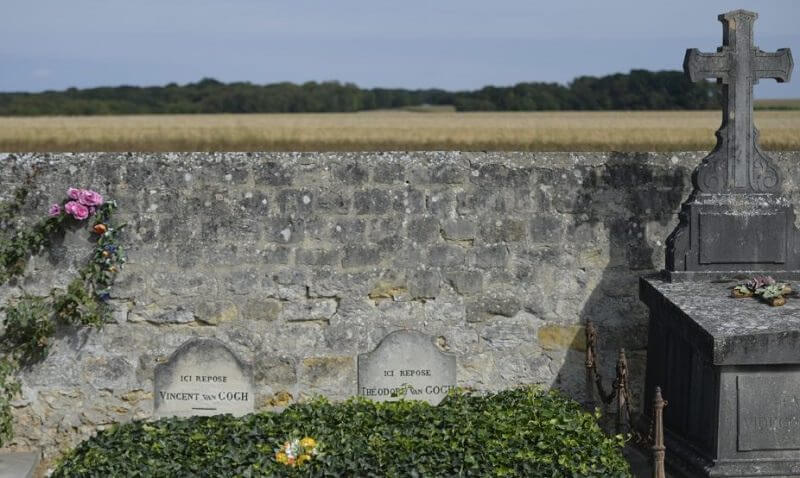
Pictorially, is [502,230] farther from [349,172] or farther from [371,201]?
[349,172]

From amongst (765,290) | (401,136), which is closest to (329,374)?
(765,290)

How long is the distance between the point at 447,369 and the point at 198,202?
2378 millimetres

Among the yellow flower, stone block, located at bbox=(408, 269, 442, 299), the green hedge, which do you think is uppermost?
stone block, located at bbox=(408, 269, 442, 299)

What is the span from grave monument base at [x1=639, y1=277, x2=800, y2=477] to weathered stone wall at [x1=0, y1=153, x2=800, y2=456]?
5.00ft

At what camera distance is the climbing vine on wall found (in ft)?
28.8

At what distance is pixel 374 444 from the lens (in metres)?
7.41

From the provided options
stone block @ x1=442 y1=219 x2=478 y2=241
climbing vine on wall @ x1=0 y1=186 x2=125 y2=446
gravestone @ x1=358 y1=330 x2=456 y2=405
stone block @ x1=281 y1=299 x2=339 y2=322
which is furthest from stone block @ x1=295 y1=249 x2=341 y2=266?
climbing vine on wall @ x1=0 y1=186 x2=125 y2=446

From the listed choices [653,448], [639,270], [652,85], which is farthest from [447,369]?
[652,85]

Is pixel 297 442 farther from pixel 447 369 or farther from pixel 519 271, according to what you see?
pixel 519 271

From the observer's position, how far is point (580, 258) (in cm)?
916

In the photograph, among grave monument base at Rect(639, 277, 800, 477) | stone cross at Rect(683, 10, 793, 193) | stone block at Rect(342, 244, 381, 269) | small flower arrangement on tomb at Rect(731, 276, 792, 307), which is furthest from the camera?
stone block at Rect(342, 244, 381, 269)

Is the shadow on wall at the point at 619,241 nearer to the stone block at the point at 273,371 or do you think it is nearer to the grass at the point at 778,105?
the stone block at the point at 273,371

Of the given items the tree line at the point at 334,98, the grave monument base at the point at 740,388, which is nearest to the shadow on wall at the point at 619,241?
the grave monument base at the point at 740,388

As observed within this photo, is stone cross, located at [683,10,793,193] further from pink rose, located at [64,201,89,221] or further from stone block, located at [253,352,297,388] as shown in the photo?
pink rose, located at [64,201,89,221]
